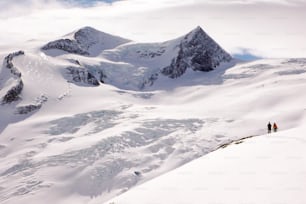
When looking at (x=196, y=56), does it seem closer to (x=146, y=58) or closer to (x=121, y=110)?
(x=146, y=58)

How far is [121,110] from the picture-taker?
116 meters

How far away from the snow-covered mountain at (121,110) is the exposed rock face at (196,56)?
0.41 m

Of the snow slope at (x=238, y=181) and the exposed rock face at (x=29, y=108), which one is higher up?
the snow slope at (x=238, y=181)

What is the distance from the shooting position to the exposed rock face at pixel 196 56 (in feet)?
546

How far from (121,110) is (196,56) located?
6257 cm

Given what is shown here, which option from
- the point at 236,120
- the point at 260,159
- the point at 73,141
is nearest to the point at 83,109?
the point at 73,141

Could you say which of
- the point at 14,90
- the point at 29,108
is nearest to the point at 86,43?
the point at 14,90

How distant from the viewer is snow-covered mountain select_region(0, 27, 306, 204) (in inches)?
3187

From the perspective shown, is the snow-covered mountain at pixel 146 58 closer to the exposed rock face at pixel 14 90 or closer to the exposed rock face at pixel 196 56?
the exposed rock face at pixel 196 56

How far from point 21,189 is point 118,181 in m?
18.4

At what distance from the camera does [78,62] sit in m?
154

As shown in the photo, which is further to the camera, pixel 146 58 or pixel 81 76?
pixel 146 58

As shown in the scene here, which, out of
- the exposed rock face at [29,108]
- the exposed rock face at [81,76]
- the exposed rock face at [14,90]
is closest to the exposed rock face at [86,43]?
the exposed rock face at [81,76]

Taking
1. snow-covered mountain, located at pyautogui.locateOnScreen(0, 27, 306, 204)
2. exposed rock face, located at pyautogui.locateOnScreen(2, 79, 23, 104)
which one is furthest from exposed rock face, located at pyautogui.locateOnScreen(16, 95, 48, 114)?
exposed rock face, located at pyautogui.locateOnScreen(2, 79, 23, 104)
